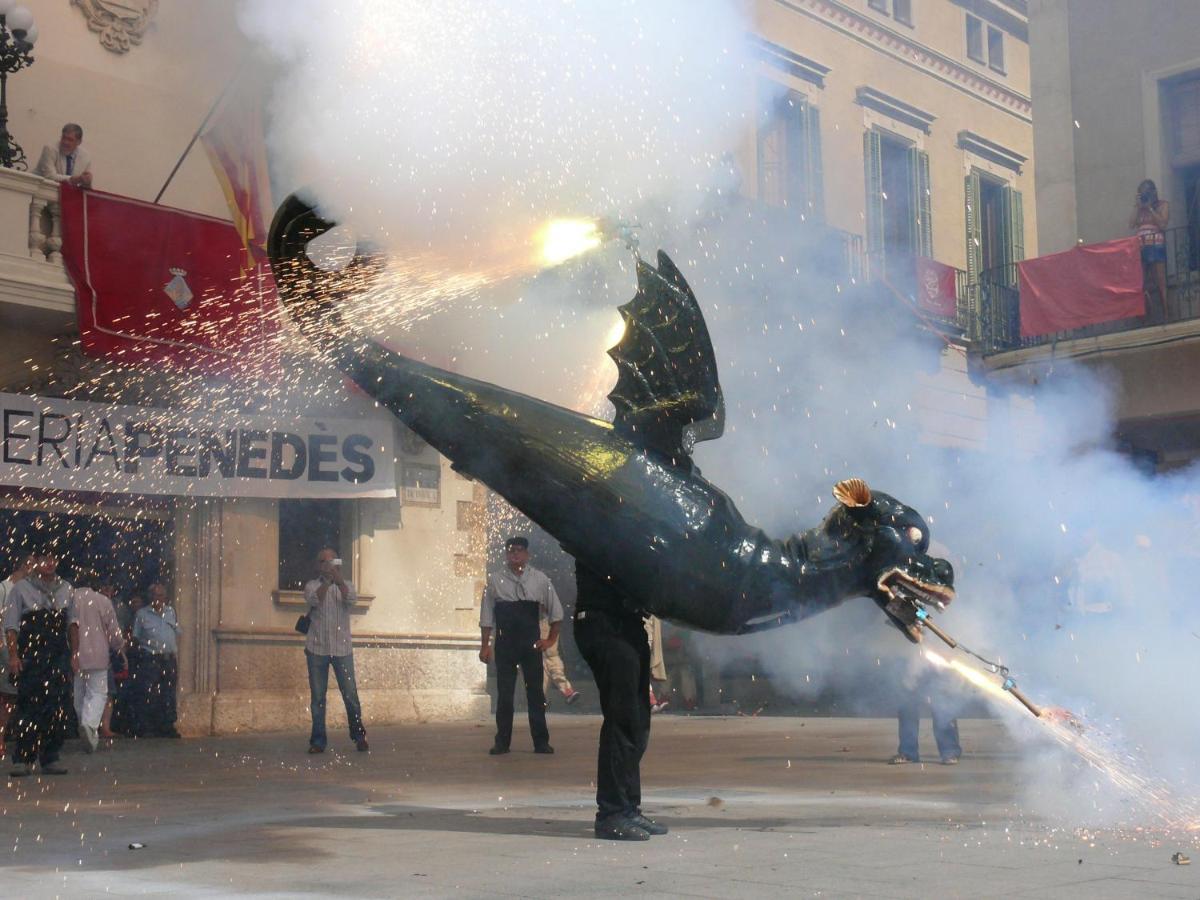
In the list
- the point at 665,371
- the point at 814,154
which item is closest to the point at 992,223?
the point at 814,154

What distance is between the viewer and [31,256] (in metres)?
12.1

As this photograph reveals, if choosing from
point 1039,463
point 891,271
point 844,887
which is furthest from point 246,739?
point 844,887

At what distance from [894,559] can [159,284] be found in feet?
30.2

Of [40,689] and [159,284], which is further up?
[159,284]

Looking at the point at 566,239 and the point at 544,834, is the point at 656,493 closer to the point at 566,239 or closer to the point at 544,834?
the point at 544,834

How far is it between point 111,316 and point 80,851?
7903 mm

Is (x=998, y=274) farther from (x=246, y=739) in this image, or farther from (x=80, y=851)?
(x=80, y=851)

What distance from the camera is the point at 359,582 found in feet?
48.6

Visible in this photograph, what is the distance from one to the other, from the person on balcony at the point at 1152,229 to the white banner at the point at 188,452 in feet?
25.5

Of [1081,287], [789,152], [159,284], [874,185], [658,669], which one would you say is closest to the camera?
[159,284]

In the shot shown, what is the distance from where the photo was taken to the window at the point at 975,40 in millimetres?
22000

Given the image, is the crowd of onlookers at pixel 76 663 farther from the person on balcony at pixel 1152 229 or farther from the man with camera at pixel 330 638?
the person on balcony at pixel 1152 229

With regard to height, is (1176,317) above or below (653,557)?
above

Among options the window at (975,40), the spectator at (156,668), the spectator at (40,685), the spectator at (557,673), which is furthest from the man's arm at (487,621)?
the window at (975,40)
